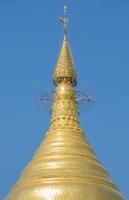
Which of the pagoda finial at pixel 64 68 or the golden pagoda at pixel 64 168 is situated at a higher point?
the pagoda finial at pixel 64 68

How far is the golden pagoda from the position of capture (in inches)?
751

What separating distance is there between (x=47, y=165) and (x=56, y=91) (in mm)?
3783

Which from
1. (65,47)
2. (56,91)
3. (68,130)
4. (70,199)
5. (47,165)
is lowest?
(70,199)

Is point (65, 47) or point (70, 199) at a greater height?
point (65, 47)

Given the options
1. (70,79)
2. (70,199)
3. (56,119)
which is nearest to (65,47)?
(70,79)

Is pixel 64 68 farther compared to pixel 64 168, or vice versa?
pixel 64 68

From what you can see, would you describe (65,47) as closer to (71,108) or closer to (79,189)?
(71,108)

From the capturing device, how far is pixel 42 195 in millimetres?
19016

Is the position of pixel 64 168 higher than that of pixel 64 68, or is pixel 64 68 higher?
pixel 64 68

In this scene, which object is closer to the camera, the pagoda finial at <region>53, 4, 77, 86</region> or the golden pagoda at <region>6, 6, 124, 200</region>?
the golden pagoda at <region>6, 6, 124, 200</region>

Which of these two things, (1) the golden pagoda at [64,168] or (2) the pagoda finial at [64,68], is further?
(2) the pagoda finial at [64,68]

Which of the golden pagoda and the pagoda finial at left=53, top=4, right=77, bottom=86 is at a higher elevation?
the pagoda finial at left=53, top=4, right=77, bottom=86

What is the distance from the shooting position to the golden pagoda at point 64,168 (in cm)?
1908

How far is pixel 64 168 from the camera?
65.0 feet
